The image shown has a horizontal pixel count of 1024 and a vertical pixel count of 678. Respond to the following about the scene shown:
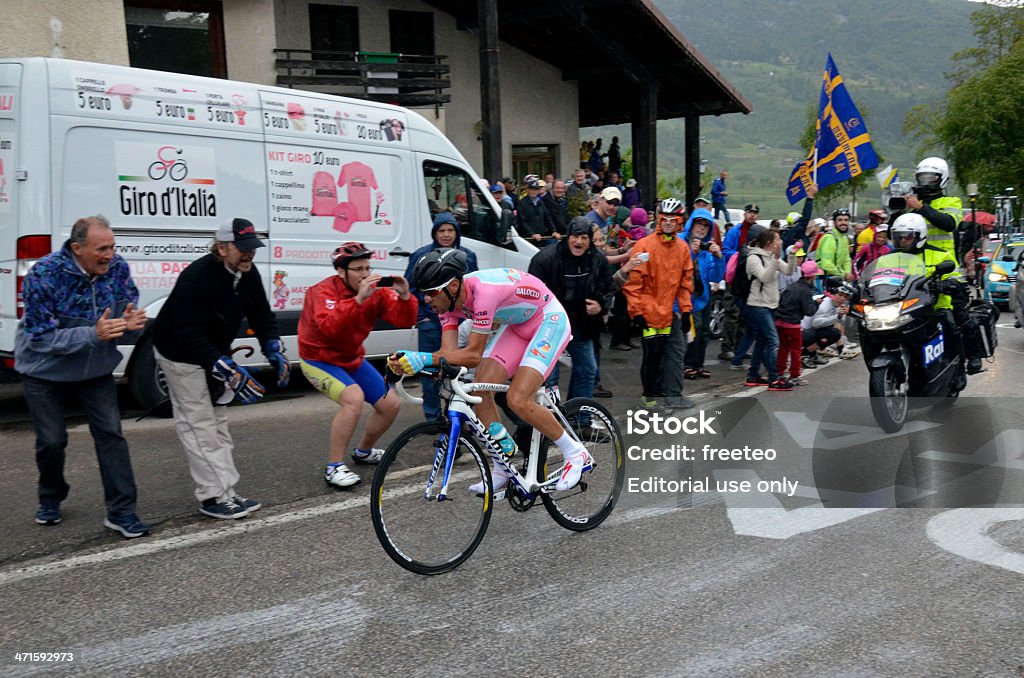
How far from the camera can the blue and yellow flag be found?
12336 millimetres

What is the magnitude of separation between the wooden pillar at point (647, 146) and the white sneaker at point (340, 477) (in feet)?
53.0

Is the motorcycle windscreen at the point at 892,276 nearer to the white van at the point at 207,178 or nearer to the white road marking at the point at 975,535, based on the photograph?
the white road marking at the point at 975,535

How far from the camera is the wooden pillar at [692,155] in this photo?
24938mm

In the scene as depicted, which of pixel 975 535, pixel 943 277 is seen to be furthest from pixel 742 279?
pixel 975 535

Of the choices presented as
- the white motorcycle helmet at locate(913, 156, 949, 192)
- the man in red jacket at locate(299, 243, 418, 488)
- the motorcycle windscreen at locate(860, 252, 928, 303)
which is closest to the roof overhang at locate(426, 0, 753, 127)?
the white motorcycle helmet at locate(913, 156, 949, 192)

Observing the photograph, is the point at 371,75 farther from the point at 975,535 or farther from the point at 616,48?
the point at 975,535

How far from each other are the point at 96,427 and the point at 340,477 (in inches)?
60.4

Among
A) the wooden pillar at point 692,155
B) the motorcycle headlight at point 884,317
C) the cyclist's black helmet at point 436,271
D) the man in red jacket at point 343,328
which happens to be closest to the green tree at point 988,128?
the wooden pillar at point 692,155

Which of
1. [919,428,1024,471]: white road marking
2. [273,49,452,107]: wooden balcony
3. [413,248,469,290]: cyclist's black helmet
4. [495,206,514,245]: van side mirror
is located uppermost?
[273,49,452,107]: wooden balcony

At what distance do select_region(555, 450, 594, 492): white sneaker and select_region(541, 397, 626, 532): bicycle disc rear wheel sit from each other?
0.17 ft

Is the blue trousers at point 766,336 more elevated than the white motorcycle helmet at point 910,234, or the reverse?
the white motorcycle helmet at point 910,234

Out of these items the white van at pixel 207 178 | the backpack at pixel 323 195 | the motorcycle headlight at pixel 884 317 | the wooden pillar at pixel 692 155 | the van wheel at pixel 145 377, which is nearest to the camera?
the white van at pixel 207 178

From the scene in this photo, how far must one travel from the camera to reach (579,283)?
7.92m

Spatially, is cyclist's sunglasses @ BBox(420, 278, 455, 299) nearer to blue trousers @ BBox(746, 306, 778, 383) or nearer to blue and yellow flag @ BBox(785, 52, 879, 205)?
blue trousers @ BBox(746, 306, 778, 383)
